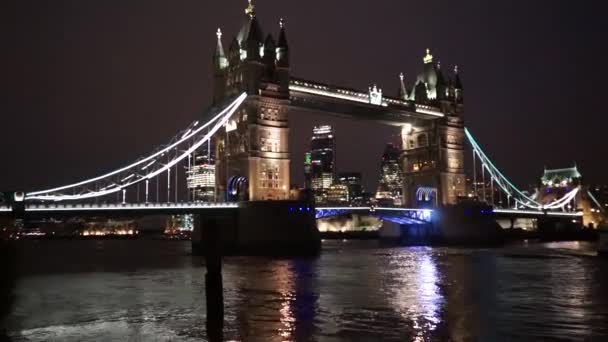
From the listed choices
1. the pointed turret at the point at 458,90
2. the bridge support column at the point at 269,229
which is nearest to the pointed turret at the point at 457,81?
the pointed turret at the point at 458,90

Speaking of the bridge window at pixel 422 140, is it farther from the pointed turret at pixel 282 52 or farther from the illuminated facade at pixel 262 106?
the pointed turret at pixel 282 52

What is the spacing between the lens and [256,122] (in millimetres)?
50375

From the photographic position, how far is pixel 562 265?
118ft

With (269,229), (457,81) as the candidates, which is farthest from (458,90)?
(269,229)

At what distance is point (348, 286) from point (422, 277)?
5.20 m

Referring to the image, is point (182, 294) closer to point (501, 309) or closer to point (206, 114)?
point (501, 309)

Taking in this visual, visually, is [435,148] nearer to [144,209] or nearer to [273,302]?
[144,209]

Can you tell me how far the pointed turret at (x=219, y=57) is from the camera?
55094mm

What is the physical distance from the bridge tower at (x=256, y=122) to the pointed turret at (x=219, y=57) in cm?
159

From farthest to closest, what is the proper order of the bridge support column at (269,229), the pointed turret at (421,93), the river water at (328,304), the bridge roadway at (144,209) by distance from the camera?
the pointed turret at (421,93) → the bridge support column at (269,229) → the bridge roadway at (144,209) → the river water at (328,304)

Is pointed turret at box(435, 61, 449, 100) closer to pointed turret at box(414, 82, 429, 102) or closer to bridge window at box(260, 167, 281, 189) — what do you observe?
pointed turret at box(414, 82, 429, 102)

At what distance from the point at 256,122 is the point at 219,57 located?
27.9 feet

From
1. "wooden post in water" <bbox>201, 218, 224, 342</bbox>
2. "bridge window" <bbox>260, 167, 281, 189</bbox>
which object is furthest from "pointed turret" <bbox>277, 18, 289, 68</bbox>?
"wooden post in water" <bbox>201, 218, 224, 342</bbox>

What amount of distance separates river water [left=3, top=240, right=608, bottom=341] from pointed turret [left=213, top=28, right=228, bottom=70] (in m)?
24.8
